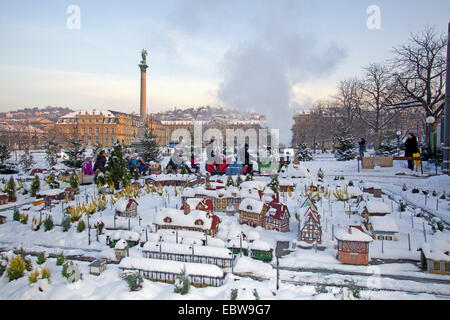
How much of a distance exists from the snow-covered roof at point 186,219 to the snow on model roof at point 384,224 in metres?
5.10

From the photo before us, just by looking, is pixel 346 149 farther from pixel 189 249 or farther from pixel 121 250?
pixel 121 250

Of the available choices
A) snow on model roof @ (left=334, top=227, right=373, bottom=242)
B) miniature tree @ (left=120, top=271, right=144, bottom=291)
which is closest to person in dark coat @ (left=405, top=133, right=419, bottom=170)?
snow on model roof @ (left=334, top=227, right=373, bottom=242)

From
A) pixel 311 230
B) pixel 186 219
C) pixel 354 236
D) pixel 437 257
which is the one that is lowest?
pixel 437 257

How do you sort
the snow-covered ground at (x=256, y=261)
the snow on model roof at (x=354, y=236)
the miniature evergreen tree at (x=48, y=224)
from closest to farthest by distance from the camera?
the snow-covered ground at (x=256, y=261) → the snow on model roof at (x=354, y=236) → the miniature evergreen tree at (x=48, y=224)

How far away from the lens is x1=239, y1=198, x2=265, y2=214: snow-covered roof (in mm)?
10805

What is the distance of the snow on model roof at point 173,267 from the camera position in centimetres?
666

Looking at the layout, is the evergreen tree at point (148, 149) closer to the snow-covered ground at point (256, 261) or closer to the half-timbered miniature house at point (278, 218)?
the snow-covered ground at point (256, 261)

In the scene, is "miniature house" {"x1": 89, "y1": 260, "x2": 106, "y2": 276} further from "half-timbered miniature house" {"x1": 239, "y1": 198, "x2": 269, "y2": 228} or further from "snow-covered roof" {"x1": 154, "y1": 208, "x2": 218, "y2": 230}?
"half-timbered miniature house" {"x1": 239, "y1": 198, "x2": 269, "y2": 228}

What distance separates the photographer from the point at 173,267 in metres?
6.91

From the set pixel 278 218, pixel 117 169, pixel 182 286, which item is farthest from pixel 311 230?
pixel 117 169

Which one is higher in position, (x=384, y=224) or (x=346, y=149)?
(x=346, y=149)

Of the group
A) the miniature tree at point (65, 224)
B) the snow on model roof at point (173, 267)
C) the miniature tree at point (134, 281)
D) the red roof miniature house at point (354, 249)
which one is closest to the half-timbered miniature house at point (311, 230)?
the red roof miniature house at point (354, 249)

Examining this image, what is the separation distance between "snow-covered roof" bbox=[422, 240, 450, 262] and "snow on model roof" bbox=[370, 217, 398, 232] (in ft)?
5.17

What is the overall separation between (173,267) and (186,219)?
117 inches
